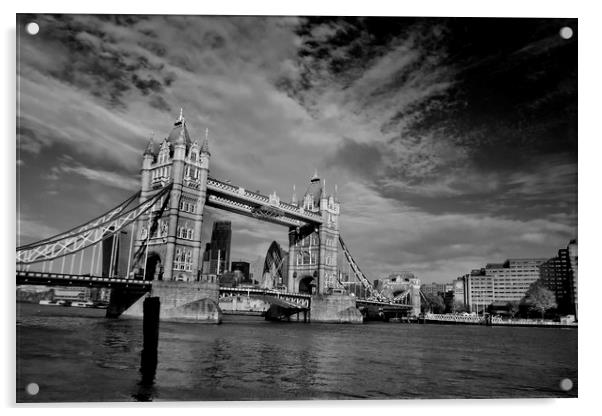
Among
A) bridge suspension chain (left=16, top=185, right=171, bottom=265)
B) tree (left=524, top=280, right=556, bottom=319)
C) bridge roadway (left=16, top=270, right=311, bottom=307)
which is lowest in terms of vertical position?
tree (left=524, top=280, right=556, bottom=319)

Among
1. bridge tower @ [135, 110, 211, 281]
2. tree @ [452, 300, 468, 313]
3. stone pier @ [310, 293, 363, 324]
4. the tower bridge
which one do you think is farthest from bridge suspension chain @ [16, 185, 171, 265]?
tree @ [452, 300, 468, 313]

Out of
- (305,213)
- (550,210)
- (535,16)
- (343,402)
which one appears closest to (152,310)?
(343,402)

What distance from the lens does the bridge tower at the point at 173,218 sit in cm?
3447

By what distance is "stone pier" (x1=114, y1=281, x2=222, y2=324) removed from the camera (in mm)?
30188

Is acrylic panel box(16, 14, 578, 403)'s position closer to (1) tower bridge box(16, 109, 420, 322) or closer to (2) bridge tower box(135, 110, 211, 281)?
(1) tower bridge box(16, 109, 420, 322)

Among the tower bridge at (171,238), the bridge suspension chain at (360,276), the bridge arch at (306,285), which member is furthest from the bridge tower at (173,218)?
the bridge arch at (306,285)

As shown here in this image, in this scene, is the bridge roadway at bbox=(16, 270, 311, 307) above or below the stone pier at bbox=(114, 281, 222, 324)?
above

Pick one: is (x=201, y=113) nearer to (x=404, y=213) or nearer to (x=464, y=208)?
(x=404, y=213)

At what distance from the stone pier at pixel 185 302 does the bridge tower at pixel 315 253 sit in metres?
21.3

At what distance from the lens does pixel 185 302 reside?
31.1 metres

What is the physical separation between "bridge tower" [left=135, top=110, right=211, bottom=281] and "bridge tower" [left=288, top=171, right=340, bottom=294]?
1732cm

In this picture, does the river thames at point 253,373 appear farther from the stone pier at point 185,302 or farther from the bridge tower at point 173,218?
the bridge tower at point 173,218

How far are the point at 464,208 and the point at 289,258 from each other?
42.4 meters

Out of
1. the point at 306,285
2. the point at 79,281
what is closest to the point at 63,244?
the point at 79,281
